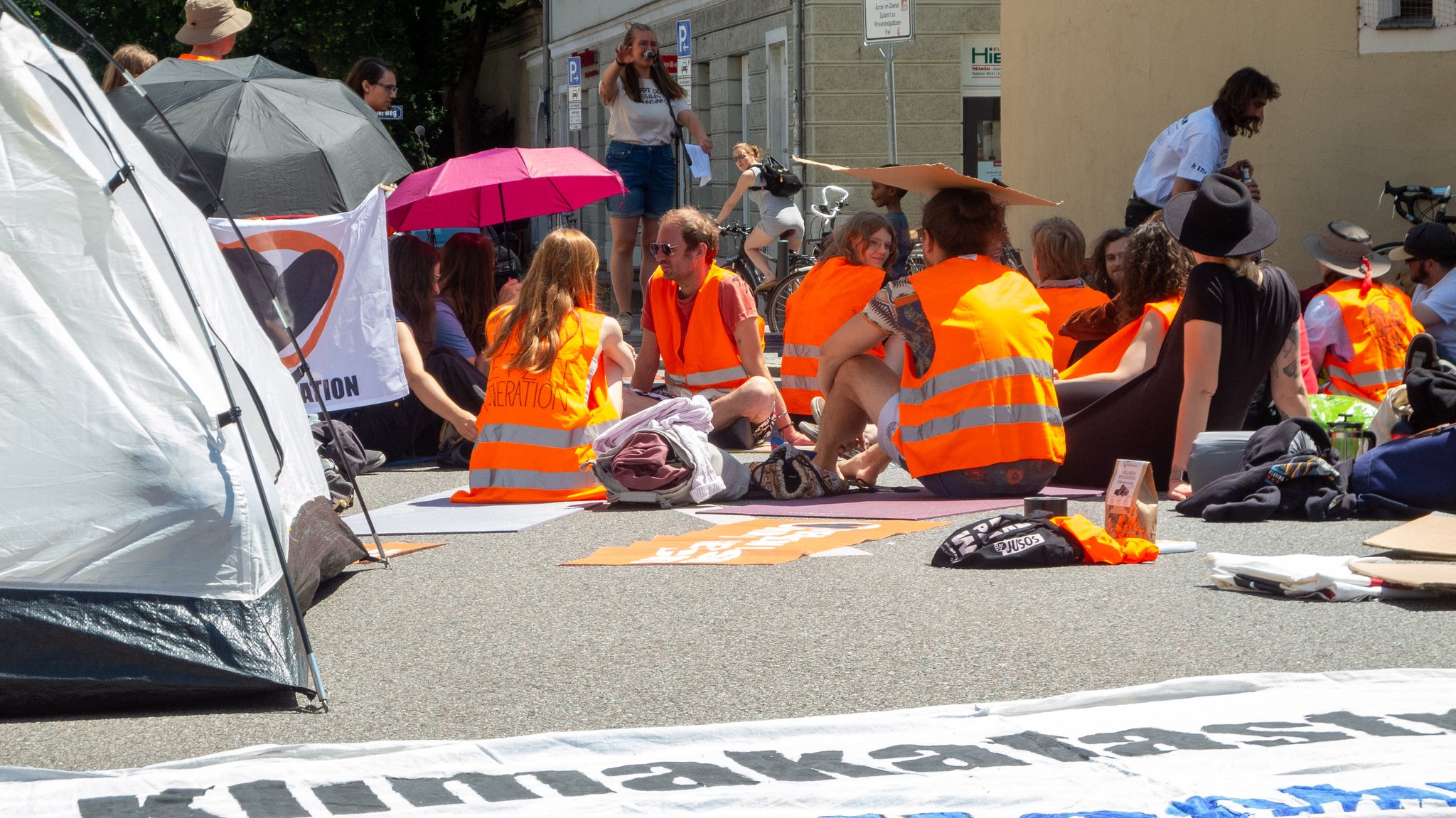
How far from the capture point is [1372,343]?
8812 mm

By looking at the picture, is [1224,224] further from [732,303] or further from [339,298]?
[339,298]

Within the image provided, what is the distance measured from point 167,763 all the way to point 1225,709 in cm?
223

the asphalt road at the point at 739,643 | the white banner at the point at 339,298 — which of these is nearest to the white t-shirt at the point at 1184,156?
the asphalt road at the point at 739,643

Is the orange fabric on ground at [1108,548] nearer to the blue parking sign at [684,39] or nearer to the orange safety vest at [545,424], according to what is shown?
the orange safety vest at [545,424]

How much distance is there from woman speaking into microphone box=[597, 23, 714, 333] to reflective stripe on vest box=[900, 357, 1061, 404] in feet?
21.5

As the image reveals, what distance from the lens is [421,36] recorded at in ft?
118

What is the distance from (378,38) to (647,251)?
72.8 ft

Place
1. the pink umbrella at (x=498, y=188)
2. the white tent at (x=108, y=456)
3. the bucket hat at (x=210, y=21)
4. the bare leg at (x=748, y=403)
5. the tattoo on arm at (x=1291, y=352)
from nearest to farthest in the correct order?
the white tent at (x=108, y=456), the tattoo on arm at (x=1291, y=352), the bare leg at (x=748, y=403), the bucket hat at (x=210, y=21), the pink umbrella at (x=498, y=188)

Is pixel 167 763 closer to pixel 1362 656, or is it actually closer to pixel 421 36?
pixel 1362 656

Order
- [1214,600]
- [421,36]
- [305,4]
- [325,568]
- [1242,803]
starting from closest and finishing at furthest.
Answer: [1242,803] < [1214,600] < [325,568] < [305,4] < [421,36]

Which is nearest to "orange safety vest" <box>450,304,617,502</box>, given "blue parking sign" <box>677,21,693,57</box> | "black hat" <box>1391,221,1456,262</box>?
"black hat" <box>1391,221,1456,262</box>

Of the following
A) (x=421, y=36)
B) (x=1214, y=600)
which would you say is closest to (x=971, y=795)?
(x=1214, y=600)

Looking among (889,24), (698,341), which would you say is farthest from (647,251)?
(698,341)

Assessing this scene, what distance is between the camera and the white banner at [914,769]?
333 cm
